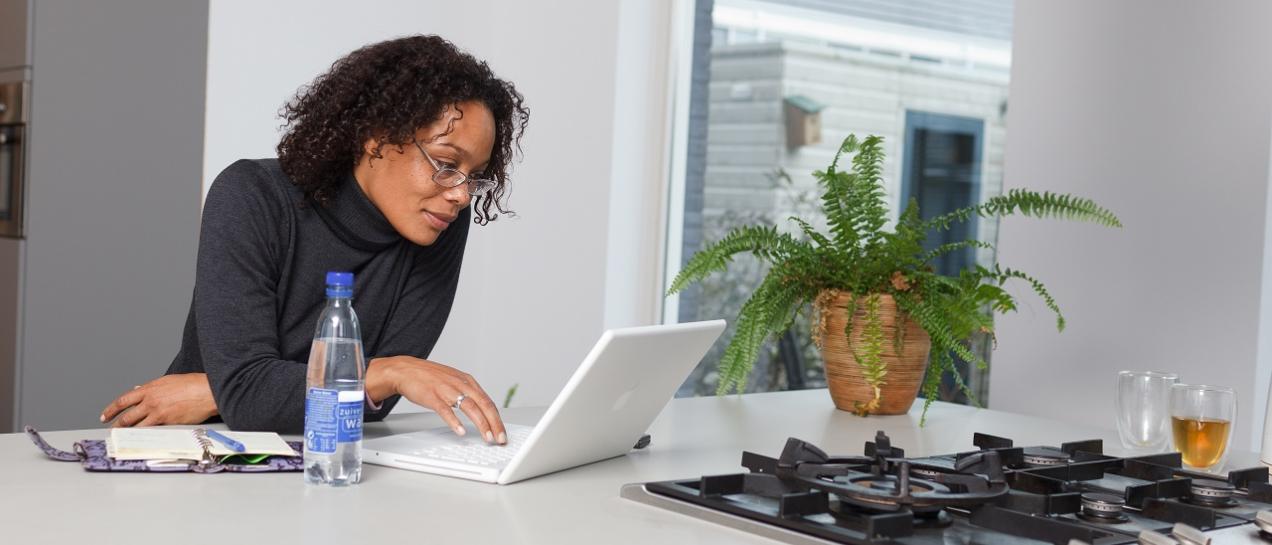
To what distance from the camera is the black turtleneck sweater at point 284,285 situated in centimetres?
169

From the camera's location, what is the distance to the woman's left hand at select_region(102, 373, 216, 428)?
1.77m

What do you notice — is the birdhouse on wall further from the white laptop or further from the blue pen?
the blue pen

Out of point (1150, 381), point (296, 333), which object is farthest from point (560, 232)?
point (1150, 381)

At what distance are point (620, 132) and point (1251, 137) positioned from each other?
2249mm

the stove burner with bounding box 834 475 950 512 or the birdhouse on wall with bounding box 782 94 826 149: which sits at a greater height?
the birdhouse on wall with bounding box 782 94 826 149

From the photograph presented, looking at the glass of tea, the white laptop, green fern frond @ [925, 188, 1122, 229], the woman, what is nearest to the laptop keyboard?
the white laptop

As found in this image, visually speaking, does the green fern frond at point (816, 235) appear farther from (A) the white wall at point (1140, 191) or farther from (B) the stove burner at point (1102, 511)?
(B) the stove burner at point (1102, 511)

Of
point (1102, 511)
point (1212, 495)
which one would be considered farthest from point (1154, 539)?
point (1212, 495)

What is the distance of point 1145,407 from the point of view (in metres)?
1.96

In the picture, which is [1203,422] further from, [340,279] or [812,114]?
[812,114]

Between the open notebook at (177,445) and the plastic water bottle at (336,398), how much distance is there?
101 mm

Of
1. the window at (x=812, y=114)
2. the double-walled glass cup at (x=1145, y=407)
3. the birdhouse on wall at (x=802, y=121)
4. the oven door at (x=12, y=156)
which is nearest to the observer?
the double-walled glass cup at (x=1145, y=407)

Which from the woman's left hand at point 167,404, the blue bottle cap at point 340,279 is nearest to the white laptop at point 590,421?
the blue bottle cap at point 340,279

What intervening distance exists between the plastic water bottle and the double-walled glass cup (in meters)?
1.20
